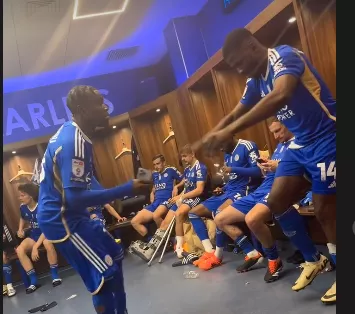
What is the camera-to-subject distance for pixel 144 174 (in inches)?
33.5

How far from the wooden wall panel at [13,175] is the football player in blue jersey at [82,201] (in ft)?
0.13

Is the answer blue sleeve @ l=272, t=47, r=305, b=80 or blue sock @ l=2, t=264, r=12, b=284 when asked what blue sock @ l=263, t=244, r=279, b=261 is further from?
blue sock @ l=2, t=264, r=12, b=284

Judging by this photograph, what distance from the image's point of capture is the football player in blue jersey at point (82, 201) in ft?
2.75

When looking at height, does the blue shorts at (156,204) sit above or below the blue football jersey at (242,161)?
below

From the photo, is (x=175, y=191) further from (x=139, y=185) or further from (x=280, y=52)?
(x=280, y=52)

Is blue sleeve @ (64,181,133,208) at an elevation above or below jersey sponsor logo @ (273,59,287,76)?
below

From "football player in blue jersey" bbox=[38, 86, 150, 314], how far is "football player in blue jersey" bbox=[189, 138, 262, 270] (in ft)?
0.50

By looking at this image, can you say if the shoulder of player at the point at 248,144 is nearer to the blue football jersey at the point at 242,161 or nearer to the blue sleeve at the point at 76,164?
the blue football jersey at the point at 242,161

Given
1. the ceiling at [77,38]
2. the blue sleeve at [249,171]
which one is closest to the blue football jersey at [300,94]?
the blue sleeve at [249,171]

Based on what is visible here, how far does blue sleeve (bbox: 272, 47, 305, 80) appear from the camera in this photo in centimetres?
74

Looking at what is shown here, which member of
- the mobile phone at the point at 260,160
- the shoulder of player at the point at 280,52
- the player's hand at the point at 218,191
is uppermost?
the shoulder of player at the point at 280,52

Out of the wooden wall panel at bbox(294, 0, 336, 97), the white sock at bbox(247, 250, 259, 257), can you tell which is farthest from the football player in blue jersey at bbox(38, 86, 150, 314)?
the wooden wall panel at bbox(294, 0, 336, 97)

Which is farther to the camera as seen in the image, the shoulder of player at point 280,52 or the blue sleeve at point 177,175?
the blue sleeve at point 177,175

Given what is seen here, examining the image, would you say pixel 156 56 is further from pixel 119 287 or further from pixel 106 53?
pixel 119 287
